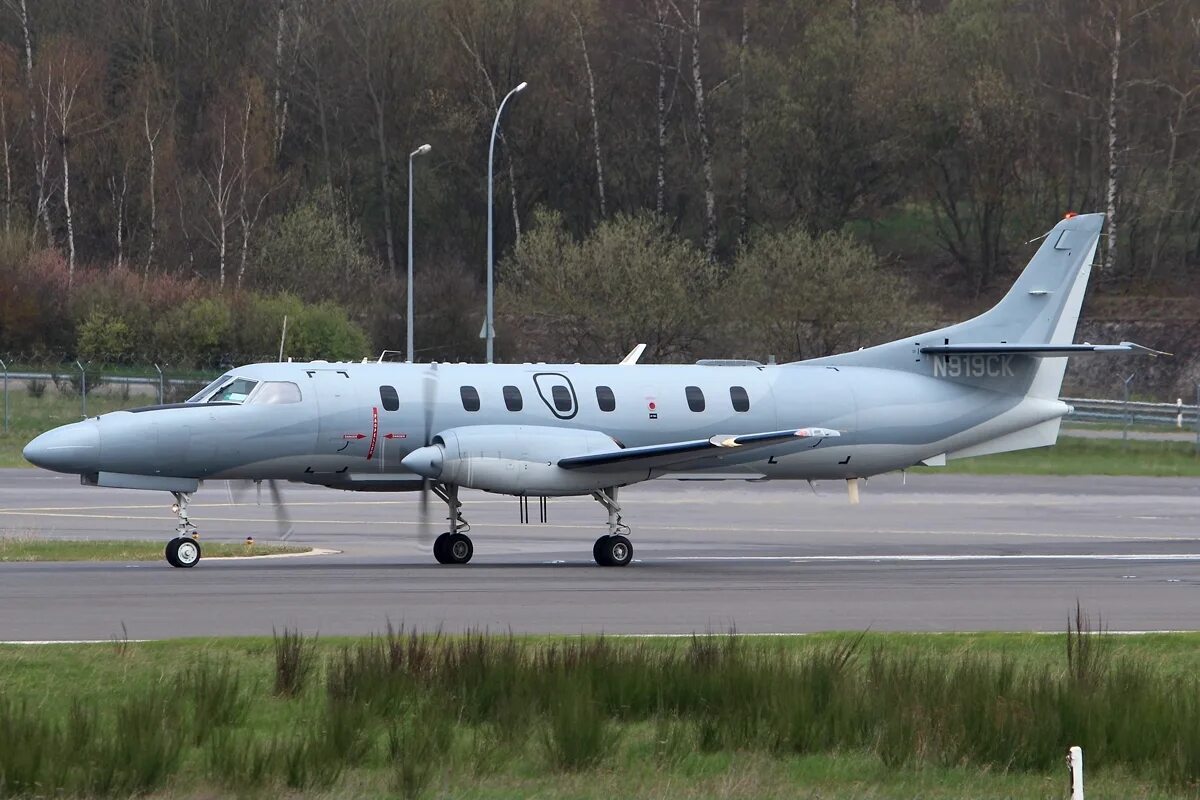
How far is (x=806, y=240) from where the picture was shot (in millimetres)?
58781

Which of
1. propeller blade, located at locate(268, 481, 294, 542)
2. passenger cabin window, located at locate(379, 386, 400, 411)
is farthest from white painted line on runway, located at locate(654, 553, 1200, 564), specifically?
propeller blade, located at locate(268, 481, 294, 542)

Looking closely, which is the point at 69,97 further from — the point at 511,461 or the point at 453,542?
the point at 511,461

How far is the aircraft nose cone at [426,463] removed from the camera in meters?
23.5

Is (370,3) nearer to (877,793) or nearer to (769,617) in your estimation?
(769,617)

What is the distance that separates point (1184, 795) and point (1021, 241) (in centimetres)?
6478

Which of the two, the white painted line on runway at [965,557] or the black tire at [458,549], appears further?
the white painted line on runway at [965,557]

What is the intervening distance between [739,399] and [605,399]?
219cm

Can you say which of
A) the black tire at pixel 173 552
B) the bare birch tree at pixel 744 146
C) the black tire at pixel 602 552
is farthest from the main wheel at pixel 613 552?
the bare birch tree at pixel 744 146

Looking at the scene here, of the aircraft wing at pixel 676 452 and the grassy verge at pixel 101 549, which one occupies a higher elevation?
the aircraft wing at pixel 676 452

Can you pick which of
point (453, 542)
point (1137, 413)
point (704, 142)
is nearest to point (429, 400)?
point (453, 542)

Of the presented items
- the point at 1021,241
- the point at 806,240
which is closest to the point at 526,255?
the point at 806,240

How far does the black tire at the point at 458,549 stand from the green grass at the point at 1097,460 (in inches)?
888

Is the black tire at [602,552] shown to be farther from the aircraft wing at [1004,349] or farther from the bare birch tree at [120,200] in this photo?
the bare birch tree at [120,200]

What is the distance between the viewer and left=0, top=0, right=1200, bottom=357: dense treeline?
6638 centimetres
